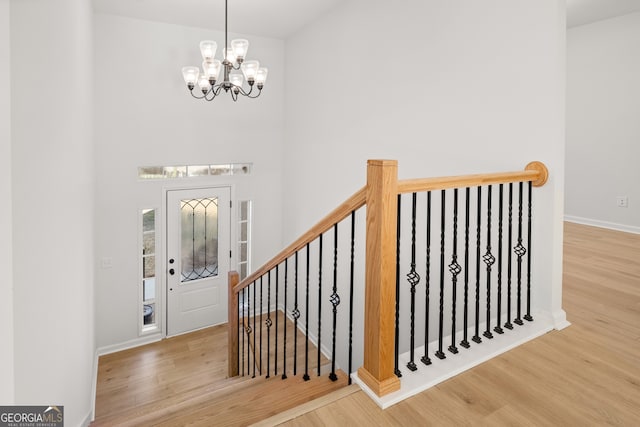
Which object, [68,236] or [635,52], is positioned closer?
[68,236]

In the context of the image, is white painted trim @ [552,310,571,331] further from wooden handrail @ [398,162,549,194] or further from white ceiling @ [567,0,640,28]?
white ceiling @ [567,0,640,28]

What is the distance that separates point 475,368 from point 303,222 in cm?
404

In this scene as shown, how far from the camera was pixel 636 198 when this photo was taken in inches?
199

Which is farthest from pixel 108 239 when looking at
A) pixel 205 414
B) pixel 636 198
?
pixel 636 198

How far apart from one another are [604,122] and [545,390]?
491 centimetres

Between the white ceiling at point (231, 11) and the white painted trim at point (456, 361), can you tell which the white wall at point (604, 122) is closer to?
the white ceiling at point (231, 11)

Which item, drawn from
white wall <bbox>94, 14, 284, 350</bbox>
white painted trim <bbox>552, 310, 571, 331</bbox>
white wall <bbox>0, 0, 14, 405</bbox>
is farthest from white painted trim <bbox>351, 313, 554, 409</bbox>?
white wall <bbox>94, 14, 284, 350</bbox>

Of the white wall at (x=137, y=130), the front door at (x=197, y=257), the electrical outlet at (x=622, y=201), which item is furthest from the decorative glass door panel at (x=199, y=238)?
the electrical outlet at (x=622, y=201)

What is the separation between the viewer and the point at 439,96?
10.9ft

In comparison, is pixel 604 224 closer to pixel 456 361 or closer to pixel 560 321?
pixel 560 321

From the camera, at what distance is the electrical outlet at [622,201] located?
5.16m

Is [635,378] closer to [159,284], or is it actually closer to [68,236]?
[68,236]

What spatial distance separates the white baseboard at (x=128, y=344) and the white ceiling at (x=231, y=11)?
4.45 m

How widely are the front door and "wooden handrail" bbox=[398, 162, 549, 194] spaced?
4.62m
